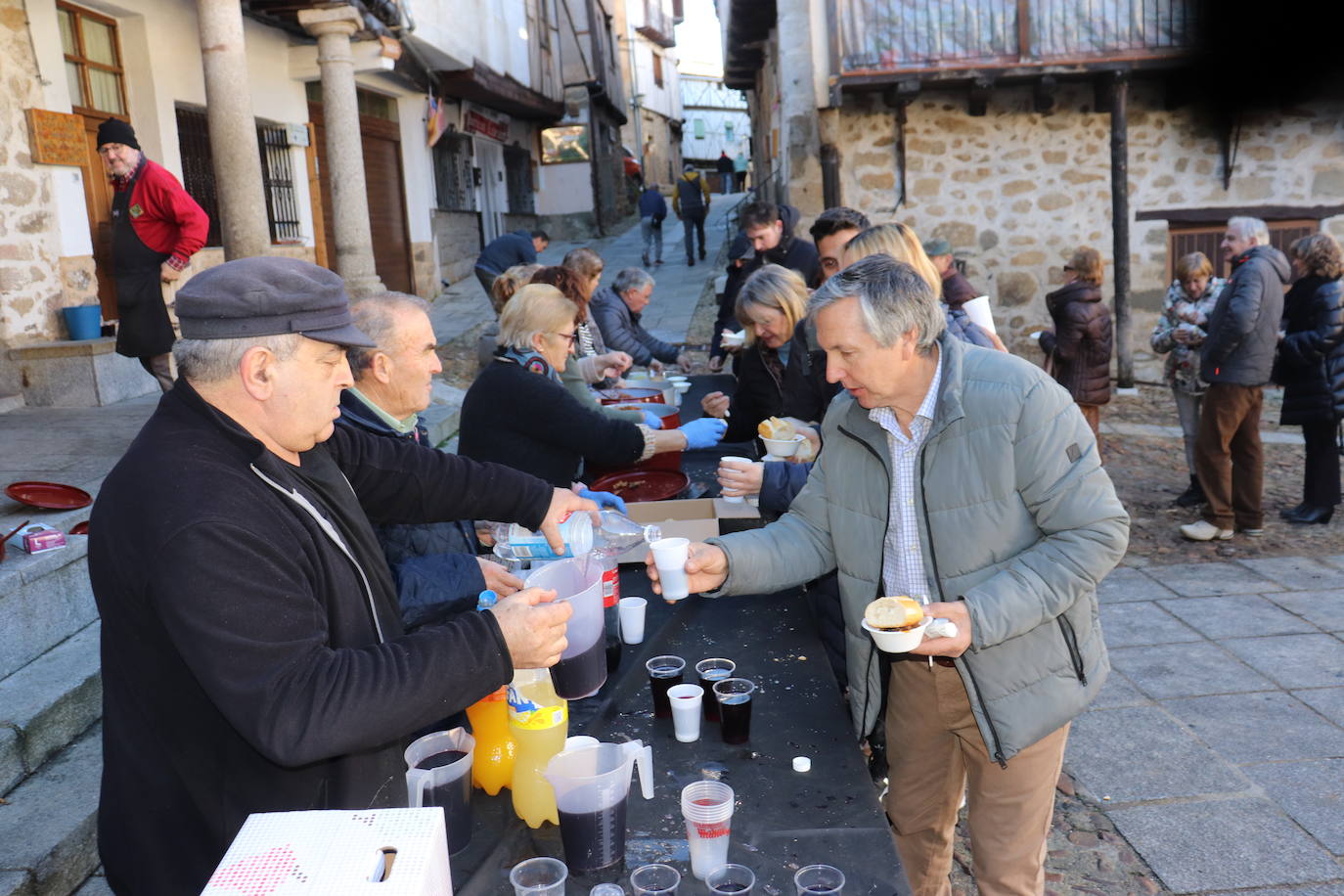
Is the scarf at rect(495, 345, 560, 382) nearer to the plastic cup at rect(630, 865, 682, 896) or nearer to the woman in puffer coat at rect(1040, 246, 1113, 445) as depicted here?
the plastic cup at rect(630, 865, 682, 896)

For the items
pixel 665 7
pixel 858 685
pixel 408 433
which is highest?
pixel 665 7

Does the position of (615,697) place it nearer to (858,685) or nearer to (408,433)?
(858,685)

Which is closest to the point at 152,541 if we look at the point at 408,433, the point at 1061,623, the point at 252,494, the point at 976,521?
the point at 252,494

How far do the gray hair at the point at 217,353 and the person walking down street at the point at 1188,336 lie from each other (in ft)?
24.4

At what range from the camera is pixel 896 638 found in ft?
7.10

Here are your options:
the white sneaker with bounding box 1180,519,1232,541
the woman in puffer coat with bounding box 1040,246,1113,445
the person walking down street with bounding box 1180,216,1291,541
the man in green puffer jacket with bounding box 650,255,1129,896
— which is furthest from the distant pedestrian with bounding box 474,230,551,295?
the man in green puffer jacket with bounding box 650,255,1129,896

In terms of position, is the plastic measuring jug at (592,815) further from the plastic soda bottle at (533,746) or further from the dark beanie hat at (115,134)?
the dark beanie hat at (115,134)

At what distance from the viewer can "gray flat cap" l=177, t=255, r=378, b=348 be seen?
5.57 feet

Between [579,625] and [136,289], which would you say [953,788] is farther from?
[136,289]

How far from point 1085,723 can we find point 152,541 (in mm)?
4059

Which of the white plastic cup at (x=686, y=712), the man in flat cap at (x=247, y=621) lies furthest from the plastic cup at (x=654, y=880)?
the white plastic cup at (x=686, y=712)

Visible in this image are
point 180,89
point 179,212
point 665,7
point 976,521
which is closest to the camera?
point 976,521

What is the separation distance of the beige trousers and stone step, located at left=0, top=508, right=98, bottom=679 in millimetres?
3142

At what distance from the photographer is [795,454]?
384 centimetres
